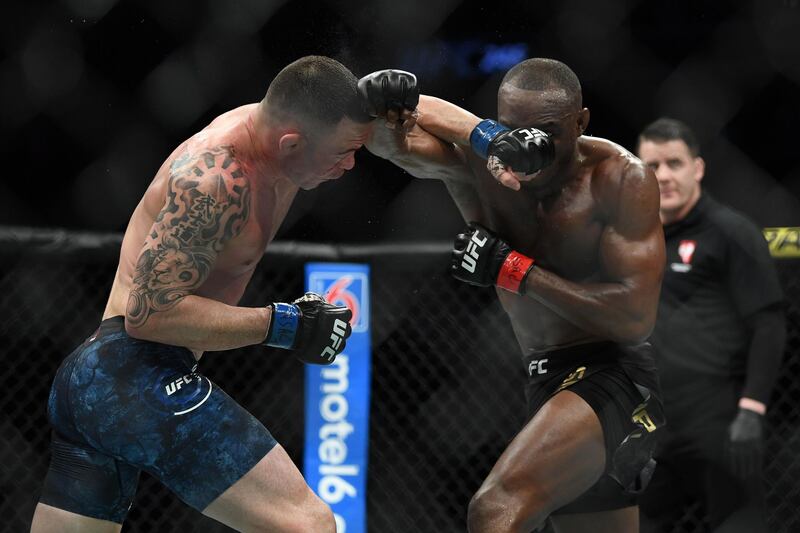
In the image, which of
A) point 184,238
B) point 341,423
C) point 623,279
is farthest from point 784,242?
point 184,238

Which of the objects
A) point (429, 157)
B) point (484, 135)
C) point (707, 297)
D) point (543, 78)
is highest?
point (543, 78)

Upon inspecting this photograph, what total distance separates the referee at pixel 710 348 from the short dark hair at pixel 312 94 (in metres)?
1.32

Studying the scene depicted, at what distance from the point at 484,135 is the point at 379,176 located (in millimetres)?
1399

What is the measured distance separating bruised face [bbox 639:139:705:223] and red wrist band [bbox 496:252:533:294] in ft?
3.00

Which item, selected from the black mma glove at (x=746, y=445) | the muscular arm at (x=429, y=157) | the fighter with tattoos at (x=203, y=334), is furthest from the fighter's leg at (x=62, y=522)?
the black mma glove at (x=746, y=445)

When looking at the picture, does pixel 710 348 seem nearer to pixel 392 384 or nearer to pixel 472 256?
pixel 392 384

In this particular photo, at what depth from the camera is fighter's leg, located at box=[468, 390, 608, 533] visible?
200cm

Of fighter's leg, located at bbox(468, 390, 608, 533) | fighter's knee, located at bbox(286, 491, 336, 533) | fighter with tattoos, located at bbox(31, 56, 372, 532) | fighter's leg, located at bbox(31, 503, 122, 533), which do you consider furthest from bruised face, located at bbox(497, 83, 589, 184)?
fighter's leg, located at bbox(31, 503, 122, 533)

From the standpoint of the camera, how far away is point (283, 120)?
1872 mm

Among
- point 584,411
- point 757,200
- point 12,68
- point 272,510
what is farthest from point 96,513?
Result: point 757,200

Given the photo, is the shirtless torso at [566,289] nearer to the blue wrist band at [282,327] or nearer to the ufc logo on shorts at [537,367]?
the ufc logo on shorts at [537,367]

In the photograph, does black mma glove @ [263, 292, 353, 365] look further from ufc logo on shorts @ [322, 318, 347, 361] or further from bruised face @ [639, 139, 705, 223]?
bruised face @ [639, 139, 705, 223]

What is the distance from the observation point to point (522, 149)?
2008mm

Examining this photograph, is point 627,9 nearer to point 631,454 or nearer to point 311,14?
point 311,14
